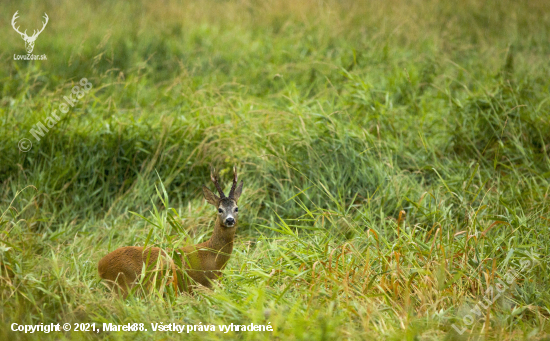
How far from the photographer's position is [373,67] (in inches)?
242

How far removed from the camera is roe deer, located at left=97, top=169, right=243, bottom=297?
3025mm

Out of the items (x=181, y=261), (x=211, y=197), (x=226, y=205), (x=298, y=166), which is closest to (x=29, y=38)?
(x=298, y=166)

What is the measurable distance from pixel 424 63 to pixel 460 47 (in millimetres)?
871

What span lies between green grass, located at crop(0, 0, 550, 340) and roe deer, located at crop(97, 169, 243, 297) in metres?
0.12

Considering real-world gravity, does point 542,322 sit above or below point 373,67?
below

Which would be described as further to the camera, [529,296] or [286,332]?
[529,296]

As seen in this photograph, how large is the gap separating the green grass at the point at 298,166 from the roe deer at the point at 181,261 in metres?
0.12

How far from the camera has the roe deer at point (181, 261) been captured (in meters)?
3.03

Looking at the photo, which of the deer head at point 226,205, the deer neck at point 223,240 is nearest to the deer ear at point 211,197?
the deer head at point 226,205

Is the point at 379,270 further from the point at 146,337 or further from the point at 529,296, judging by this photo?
the point at 146,337

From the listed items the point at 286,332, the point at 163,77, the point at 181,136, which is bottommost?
the point at 286,332

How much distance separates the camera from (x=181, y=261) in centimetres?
300

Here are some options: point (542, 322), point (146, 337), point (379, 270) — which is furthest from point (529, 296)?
point (146, 337)

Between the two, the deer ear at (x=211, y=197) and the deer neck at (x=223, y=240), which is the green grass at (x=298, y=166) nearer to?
the deer neck at (x=223, y=240)
